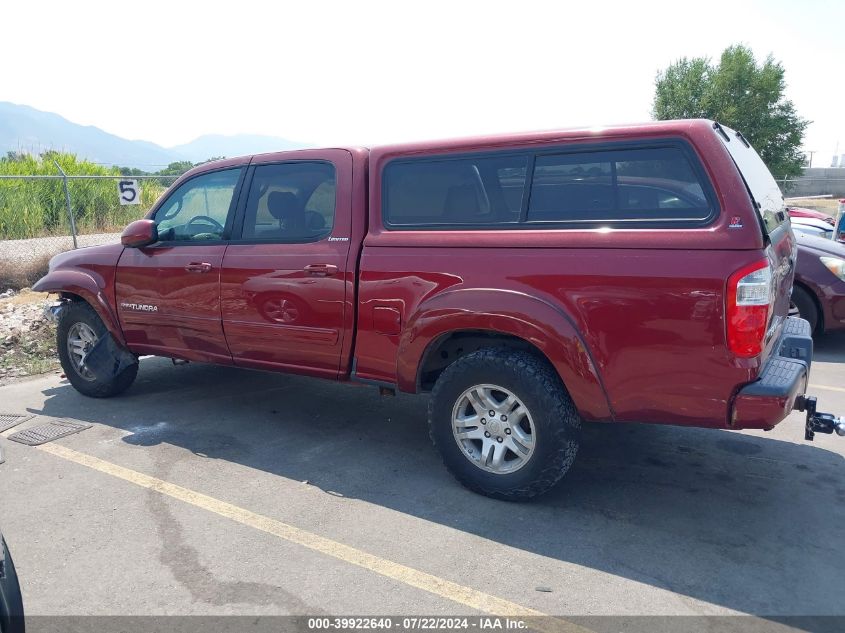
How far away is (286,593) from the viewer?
304cm

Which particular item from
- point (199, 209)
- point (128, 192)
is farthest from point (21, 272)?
point (199, 209)

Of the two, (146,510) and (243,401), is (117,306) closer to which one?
(243,401)

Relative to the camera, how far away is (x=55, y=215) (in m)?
15.6

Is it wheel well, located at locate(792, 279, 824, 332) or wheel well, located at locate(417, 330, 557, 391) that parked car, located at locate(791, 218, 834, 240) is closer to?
wheel well, located at locate(792, 279, 824, 332)

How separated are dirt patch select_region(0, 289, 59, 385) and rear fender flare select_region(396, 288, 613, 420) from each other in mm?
4453

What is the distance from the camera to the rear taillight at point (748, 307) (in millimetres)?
3072

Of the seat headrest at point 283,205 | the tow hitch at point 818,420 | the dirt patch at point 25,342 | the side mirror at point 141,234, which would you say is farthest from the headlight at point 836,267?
the dirt patch at point 25,342

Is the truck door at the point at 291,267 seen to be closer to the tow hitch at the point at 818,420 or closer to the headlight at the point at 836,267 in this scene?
the tow hitch at the point at 818,420

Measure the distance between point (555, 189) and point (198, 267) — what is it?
2681 mm

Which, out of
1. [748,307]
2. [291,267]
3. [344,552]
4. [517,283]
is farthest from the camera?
[291,267]

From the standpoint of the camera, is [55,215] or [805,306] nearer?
[805,306]

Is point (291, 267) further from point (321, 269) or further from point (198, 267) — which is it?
point (198, 267)

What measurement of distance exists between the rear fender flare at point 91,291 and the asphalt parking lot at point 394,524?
76cm

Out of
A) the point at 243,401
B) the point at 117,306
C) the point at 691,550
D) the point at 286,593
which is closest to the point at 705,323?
the point at 691,550
